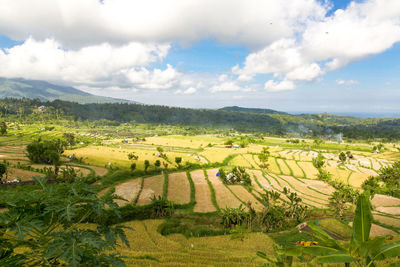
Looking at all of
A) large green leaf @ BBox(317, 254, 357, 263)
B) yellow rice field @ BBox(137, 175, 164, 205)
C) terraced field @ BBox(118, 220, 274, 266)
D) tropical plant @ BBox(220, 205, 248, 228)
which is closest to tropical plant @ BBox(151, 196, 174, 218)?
terraced field @ BBox(118, 220, 274, 266)

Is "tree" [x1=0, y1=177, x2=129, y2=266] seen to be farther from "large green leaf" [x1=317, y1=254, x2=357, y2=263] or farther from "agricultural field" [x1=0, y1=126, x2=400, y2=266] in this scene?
"large green leaf" [x1=317, y1=254, x2=357, y2=263]

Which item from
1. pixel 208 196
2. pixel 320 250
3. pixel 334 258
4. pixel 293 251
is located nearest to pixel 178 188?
pixel 208 196

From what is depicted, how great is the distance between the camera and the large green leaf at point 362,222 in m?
3.42

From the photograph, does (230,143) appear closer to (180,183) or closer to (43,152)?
(180,183)

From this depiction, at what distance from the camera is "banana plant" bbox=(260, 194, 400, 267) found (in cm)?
318

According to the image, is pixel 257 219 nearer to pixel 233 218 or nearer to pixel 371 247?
pixel 233 218

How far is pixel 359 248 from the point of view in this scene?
333 centimetres

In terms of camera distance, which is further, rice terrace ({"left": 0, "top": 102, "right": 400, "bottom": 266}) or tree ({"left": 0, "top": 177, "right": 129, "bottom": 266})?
rice terrace ({"left": 0, "top": 102, "right": 400, "bottom": 266})

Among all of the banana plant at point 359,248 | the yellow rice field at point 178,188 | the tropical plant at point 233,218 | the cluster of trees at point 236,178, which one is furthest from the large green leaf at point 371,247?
the cluster of trees at point 236,178

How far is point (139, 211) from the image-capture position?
25.7 meters

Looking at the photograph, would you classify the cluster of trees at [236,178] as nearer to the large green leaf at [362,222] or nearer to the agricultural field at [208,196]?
the agricultural field at [208,196]

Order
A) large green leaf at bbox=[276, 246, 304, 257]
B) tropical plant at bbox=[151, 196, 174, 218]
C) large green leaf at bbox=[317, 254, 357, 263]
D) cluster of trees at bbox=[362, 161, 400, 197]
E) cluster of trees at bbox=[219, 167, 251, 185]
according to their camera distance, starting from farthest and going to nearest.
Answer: cluster of trees at bbox=[219, 167, 251, 185]
cluster of trees at bbox=[362, 161, 400, 197]
tropical plant at bbox=[151, 196, 174, 218]
large green leaf at bbox=[276, 246, 304, 257]
large green leaf at bbox=[317, 254, 357, 263]

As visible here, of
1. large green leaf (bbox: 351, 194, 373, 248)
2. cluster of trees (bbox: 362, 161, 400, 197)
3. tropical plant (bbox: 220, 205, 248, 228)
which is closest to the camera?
large green leaf (bbox: 351, 194, 373, 248)

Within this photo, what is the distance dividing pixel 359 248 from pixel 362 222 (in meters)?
0.47
